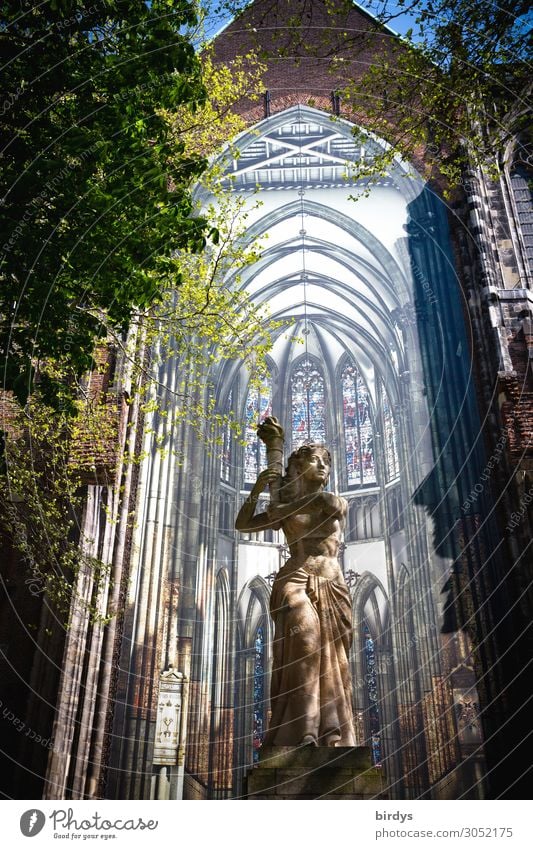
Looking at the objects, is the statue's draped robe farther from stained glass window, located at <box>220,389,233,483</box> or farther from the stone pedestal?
stained glass window, located at <box>220,389,233,483</box>

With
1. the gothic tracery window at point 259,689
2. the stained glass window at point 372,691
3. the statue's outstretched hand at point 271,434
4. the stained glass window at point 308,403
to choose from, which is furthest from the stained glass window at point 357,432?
the statue's outstretched hand at point 271,434

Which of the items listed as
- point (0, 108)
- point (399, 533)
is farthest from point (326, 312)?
point (0, 108)

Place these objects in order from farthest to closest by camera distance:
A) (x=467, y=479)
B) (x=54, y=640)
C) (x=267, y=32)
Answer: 1. (x=267, y=32)
2. (x=467, y=479)
3. (x=54, y=640)

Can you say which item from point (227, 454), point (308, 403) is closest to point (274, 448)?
point (227, 454)

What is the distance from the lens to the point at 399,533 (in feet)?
92.9

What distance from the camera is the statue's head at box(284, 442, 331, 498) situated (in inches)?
253

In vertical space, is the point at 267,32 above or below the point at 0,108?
above

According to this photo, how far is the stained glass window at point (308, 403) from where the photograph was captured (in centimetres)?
3231

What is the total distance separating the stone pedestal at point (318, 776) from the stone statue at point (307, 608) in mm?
191

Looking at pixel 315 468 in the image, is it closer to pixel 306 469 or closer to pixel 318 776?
pixel 306 469
